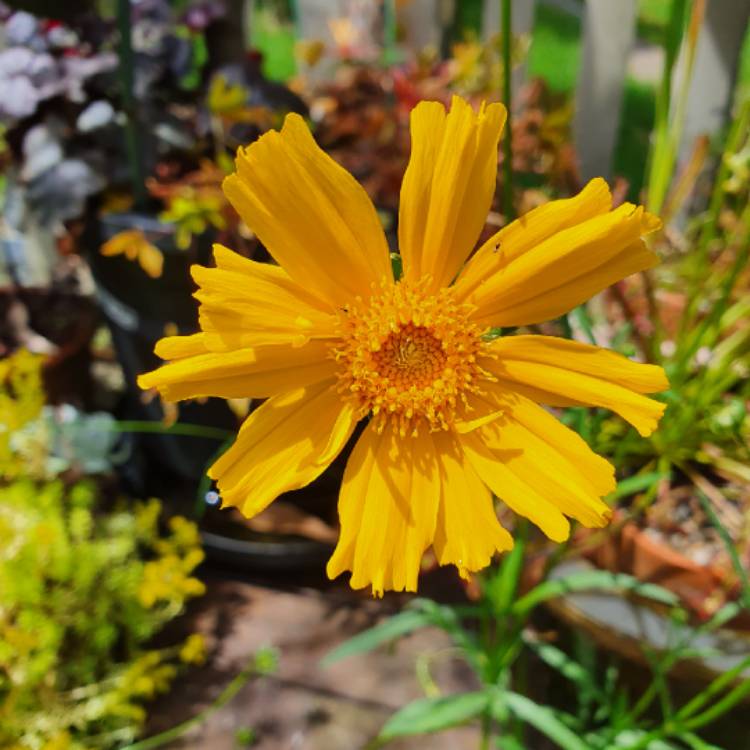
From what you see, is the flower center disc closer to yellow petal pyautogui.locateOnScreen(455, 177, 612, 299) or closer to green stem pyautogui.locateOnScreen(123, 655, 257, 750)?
yellow petal pyautogui.locateOnScreen(455, 177, 612, 299)

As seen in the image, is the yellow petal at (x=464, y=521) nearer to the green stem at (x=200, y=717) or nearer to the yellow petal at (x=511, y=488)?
the yellow petal at (x=511, y=488)

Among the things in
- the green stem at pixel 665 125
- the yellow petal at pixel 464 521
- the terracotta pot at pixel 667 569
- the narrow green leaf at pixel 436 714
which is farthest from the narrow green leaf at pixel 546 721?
the green stem at pixel 665 125

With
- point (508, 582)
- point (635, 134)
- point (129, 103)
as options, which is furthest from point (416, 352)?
point (635, 134)

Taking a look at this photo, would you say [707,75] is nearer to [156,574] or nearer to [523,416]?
[523,416]

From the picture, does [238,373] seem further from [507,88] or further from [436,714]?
[436,714]

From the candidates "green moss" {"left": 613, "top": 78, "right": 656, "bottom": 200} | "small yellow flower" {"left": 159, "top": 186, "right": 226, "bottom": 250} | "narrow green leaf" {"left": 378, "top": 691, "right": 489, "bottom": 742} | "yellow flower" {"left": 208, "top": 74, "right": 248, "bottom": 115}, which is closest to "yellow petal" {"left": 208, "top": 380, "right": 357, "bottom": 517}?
"narrow green leaf" {"left": 378, "top": 691, "right": 489, "bottom": 742}

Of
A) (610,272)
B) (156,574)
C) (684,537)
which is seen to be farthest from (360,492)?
(156,574)
